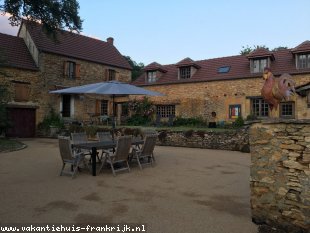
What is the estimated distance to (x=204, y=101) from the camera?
2019cm

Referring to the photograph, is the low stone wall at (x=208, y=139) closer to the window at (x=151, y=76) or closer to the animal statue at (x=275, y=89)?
the animal statue at (x=275, y=89)

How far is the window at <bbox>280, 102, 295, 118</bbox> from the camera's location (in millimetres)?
16891

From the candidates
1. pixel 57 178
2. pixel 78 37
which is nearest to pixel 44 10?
pixel 57 178

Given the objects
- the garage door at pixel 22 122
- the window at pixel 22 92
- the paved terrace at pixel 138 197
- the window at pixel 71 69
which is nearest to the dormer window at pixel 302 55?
the paved terrace at pixel 138 197

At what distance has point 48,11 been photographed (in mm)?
10977

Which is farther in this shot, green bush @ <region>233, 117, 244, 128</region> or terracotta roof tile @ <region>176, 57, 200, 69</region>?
terracotta roof tile @ <region>176, 57, 200, 69</region>

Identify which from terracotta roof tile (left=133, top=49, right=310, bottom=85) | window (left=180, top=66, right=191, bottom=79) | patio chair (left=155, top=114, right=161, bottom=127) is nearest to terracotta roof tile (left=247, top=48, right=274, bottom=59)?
terracotta roof tile (left=133, top=49, right=310, bottom=85)

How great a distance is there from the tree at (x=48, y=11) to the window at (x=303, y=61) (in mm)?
13129

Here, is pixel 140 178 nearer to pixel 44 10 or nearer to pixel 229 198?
pixel 229 198

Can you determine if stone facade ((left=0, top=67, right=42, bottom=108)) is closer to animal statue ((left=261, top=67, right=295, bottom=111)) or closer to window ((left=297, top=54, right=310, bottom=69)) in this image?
animal statue ((left=261, top=67, right=295, bottom=111))

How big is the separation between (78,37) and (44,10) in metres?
14.0

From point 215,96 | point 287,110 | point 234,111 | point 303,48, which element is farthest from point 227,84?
point 303,48

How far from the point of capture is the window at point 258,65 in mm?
18516

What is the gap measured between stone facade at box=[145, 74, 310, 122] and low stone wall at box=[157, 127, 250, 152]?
6694 millimetres
